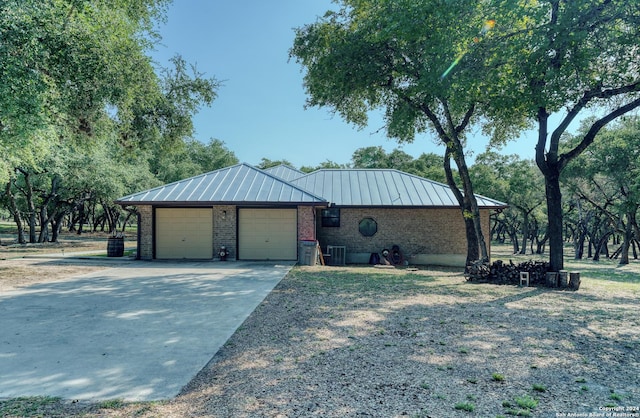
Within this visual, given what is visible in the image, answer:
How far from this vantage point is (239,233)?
49.4 ft

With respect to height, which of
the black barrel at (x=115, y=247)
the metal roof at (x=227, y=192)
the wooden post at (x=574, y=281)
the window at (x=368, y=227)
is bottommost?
the wooden post at (x=574, y=281)

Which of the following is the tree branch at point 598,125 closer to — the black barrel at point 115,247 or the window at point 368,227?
the window at point 368,227

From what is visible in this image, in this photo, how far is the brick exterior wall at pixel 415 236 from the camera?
16797 millimetres

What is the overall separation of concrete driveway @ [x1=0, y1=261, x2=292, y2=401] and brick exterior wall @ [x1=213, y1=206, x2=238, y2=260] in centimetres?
451

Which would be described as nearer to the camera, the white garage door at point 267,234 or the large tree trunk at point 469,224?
the large tree trunk at point 469,224

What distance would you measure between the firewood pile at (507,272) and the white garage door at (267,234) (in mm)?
6998

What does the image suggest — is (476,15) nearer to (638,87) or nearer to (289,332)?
(638,87)

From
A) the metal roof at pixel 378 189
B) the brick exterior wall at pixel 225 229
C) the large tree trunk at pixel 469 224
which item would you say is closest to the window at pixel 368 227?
the metal roof at pixel 378 189

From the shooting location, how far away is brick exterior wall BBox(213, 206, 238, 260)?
48.8 ft

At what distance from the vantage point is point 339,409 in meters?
3.19

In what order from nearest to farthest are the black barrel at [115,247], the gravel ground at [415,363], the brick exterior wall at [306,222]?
the gravel ground at [415,363] < the brick exterior wall at [306,222] < the black barrel at [115,247]

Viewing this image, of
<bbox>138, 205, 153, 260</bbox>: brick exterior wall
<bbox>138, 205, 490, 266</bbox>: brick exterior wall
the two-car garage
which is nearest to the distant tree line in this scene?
<bbox>138, 205, 153, 260</bbox>: brick exterior wall

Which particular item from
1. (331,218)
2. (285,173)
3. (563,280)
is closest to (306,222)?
(331,218)

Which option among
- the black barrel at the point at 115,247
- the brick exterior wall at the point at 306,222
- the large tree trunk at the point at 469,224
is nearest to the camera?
the large tree trunk at the point at 469,224
